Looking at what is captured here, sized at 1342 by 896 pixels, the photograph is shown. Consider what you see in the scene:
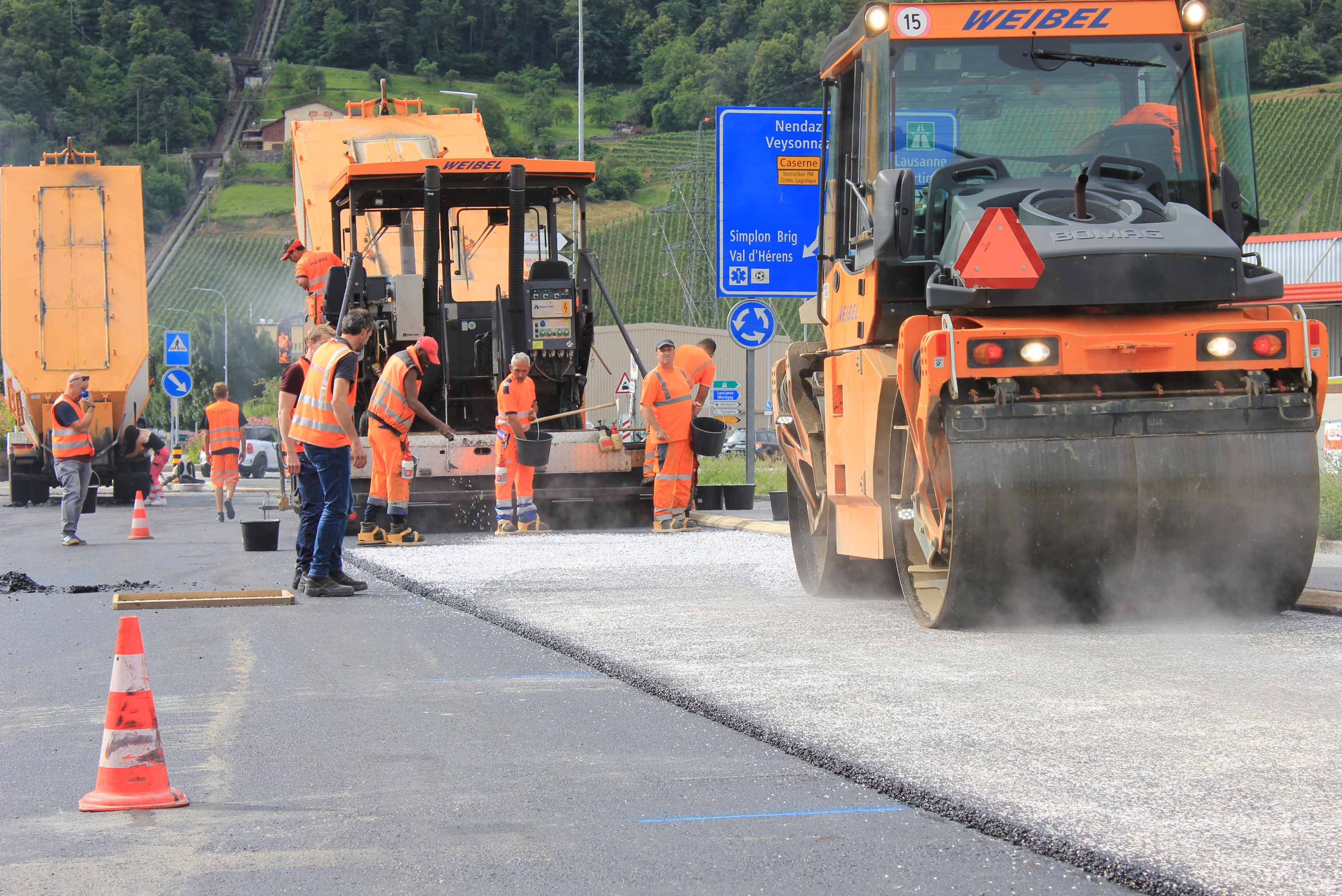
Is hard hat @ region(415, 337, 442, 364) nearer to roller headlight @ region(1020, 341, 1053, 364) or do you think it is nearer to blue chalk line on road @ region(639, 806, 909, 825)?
roller headlight @ region(1020, 341, 1053, 364)

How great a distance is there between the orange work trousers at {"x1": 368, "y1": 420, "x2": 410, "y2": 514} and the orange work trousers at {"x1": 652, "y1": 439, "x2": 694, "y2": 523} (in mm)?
2265

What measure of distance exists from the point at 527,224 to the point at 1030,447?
9587mm

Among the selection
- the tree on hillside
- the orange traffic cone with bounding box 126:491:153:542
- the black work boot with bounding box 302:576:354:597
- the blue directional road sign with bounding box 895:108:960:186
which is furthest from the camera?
the tree on hillside

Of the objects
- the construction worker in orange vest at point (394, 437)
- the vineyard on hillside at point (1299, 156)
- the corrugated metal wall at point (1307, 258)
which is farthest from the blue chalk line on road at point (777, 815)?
the vineyard on hillside at point (1299, 156)

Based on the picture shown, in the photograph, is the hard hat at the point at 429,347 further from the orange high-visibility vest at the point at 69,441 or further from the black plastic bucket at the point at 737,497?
the black plastic bucket at the point at 737,497

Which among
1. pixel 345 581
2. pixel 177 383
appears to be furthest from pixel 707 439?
pixel 177 383

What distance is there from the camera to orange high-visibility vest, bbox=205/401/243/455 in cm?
1945

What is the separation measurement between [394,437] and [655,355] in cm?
3582

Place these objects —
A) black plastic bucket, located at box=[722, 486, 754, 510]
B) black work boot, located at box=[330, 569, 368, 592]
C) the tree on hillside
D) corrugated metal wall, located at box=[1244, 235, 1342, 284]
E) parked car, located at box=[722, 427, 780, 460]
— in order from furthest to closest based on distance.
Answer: the tree on hillside → parked car, located at box=[722, 427, 780, 460] → corrugated metal wall, located at box=[1244, 235, 1342, 284] → black plastic bucket, located at box=[722, 486, 754, 510] → black work boot, located at box=[330, 569, 368, 592]

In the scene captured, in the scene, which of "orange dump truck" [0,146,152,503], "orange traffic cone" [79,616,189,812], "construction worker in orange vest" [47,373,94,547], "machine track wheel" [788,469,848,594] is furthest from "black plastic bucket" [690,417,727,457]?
"orange dump truck" [0,146,152,503]

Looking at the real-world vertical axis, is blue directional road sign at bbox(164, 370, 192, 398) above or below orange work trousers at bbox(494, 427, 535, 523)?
above

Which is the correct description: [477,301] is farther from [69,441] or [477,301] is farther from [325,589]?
[325,589]

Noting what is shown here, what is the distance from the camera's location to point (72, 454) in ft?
50.4

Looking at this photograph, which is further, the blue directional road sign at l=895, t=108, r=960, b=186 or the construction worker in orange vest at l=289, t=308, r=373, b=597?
the construction worker in orange vest at l=289, t=308, r=373, b=597
